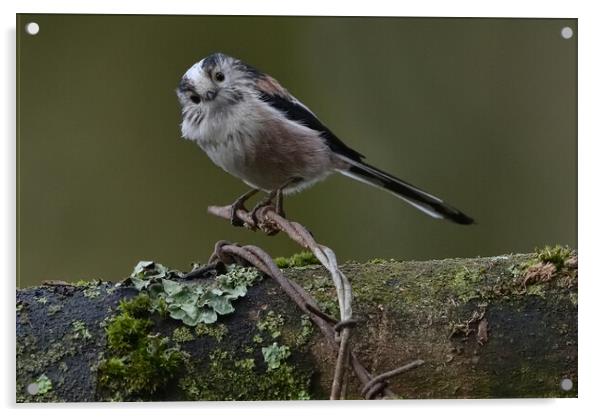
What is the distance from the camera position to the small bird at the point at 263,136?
138 cm

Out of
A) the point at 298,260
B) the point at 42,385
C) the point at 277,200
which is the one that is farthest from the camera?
the point at 277,200

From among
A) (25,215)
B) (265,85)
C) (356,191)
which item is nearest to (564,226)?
(356,191)

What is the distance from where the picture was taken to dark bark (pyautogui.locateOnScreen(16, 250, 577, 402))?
3.35 feet

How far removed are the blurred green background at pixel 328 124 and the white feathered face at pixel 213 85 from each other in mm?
22

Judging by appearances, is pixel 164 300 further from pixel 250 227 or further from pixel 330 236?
pixel 330 236

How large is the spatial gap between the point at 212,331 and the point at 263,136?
501 millimetres

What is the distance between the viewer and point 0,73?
52.9 inches

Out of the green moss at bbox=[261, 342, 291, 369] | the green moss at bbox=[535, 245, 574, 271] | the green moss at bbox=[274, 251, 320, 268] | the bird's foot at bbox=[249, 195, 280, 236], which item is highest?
the bird's foot at bbox=[249, 195, 280, 236]

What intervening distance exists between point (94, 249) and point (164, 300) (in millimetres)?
353

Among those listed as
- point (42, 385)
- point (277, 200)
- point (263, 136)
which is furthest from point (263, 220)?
point (42, 385)

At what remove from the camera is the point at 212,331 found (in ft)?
3.38

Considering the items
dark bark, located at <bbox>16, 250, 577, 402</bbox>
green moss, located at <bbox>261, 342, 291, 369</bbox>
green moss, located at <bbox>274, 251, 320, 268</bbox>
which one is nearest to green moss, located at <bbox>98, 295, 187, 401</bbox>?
dark bark, located at <bbox>16, 250, 577, 402</bbox>

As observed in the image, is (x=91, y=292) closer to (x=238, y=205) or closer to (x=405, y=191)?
(x=238, y=205)

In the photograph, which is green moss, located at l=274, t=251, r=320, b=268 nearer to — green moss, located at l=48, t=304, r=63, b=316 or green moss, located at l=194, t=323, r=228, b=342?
green moss, located at l=194, t=323, r=228, b=342
